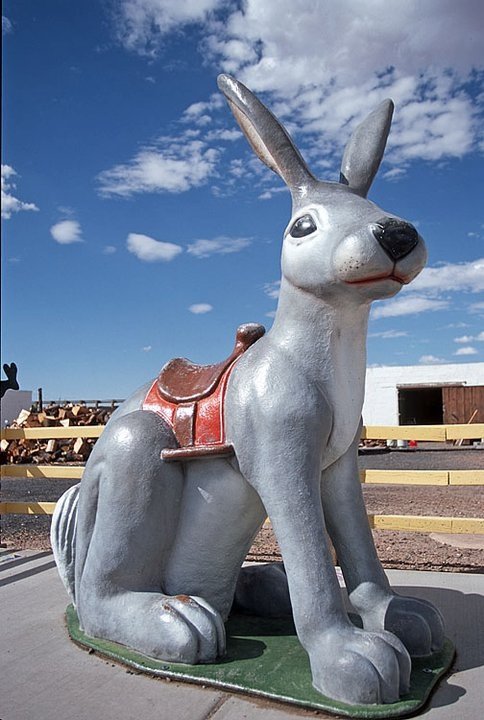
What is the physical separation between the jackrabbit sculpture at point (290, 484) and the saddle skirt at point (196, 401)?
1.4 inches

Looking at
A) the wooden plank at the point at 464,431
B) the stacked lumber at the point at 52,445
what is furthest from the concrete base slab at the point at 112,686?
the stacked lumber at the point at 52,445

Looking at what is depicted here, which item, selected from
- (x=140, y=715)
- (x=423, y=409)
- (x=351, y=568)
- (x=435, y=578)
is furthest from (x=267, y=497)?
(x=423, y=409)

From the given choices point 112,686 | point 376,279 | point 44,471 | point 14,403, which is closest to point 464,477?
point 376,279

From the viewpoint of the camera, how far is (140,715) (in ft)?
6.75

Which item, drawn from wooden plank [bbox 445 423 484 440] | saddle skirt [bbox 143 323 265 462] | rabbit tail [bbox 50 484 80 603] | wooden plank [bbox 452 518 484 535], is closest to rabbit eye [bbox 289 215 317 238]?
saddle skirt [bbox 143 323 265 462]

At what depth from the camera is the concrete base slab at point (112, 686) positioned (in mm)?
2072

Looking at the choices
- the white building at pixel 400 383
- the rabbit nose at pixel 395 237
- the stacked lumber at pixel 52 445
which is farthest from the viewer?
the white building at pixel 400 383

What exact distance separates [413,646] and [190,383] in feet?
4.15

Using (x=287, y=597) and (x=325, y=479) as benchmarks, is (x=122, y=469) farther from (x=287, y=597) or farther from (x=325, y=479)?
(x=287, y=597)

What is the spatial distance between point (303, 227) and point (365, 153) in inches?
19.0

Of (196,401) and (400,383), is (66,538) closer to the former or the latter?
(196,401)

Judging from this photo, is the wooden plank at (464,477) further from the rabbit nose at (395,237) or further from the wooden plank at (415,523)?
the rabbit nose at (395,237)

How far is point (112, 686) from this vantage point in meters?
2.26

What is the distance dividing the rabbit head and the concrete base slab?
4.39 ft
